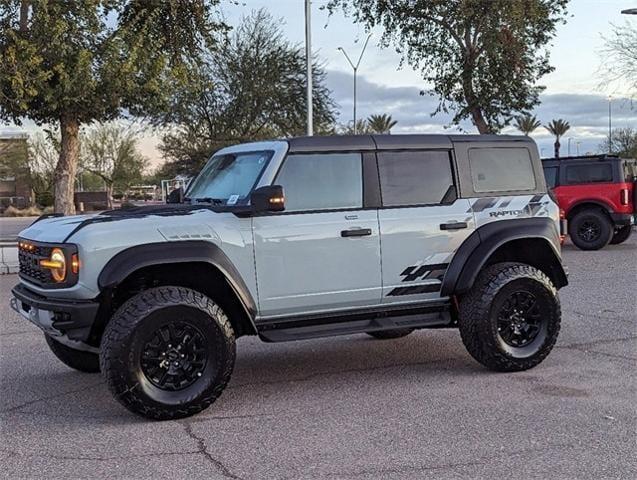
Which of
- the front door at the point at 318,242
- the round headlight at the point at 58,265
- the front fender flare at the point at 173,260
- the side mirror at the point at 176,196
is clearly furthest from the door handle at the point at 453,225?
the round headlight at the point at 58,265

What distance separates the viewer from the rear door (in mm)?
5793

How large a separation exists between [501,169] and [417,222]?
43.9 inches

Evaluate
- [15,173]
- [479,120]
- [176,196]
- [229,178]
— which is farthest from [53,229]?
[15,173]

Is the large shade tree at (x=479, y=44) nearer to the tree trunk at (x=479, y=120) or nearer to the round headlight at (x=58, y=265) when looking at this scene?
the tree trunk at (x=479, y=120)

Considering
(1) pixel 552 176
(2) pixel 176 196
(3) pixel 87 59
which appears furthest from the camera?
(1) pixel 552 176

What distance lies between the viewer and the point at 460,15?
22.5m

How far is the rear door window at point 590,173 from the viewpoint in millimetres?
16281

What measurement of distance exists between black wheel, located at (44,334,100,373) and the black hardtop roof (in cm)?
257

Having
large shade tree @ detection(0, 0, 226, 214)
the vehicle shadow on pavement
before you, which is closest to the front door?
the vehicle shadow on pavement

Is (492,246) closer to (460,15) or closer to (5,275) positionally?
(5,275)

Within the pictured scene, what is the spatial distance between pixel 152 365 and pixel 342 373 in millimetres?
1874

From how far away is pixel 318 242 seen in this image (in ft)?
18.1

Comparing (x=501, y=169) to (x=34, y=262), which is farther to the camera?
(x=501, y=169)

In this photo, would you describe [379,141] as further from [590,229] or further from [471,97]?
[471,97]
